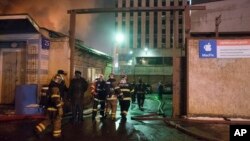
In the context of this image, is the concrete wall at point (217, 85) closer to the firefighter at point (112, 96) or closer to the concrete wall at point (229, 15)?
the firefighter at point (112, 96)

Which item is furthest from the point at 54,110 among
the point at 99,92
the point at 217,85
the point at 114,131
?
the point at 217,85

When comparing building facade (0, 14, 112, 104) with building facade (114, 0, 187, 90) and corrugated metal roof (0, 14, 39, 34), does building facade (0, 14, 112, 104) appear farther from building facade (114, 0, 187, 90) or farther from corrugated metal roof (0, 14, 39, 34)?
building facade (114, 0, 187, 90)

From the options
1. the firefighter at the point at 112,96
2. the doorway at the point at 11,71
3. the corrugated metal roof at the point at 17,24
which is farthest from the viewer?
the doorway at the point at 11,71

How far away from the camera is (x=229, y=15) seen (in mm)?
33094

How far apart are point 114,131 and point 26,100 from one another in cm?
456

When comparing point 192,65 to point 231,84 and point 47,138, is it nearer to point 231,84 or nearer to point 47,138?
point 231,84

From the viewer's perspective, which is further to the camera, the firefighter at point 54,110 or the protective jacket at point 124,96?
the protective jacket at point 124,96

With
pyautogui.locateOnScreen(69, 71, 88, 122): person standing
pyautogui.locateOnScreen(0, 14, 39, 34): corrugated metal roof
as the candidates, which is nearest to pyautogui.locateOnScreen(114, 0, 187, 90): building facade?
pyautogui.locateOnScreen(0, 14, 39, 34): corrugated metal roof

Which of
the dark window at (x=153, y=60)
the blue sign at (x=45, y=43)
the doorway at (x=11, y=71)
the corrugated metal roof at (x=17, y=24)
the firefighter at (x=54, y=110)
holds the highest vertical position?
the dark window at (x=153, y=60)

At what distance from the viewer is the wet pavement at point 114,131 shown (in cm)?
995

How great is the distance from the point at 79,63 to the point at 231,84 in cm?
926

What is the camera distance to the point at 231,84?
13.6 m

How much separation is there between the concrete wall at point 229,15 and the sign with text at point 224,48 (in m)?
19.1

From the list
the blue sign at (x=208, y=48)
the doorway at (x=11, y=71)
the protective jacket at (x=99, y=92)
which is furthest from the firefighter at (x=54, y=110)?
the doorway at (x=11, y=71)
